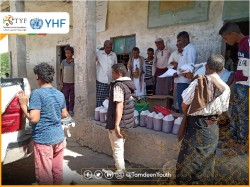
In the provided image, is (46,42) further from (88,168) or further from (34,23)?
(88,168)

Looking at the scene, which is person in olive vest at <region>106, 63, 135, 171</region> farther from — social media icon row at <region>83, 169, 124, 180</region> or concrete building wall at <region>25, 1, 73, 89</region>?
concrete building wall at <region>25, 1, 73, 89</region>

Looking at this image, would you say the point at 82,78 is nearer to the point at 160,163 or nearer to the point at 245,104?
the point at 160,163

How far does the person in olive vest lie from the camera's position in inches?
127

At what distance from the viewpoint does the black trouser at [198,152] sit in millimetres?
2705

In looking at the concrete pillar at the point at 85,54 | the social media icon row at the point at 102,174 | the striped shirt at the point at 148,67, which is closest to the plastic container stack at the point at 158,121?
the social media icon row at the point at 102,174

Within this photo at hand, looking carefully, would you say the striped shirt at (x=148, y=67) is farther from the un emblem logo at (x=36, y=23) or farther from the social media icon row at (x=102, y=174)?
the un emblem logo at (x=36, y=23)

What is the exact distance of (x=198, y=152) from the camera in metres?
2.74

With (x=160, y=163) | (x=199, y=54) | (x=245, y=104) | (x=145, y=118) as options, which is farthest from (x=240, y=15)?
(x=160, y=163)

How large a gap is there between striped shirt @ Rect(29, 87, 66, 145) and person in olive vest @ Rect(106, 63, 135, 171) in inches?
29.6

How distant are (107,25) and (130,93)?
4582mm

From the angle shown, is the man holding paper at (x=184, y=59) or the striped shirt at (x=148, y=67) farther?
the striped shirt at (x=148, y=67)

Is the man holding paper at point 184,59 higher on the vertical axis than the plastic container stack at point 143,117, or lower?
higher

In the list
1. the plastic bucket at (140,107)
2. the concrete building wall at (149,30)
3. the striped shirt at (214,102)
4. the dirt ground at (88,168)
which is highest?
the concrete building wall at (149,30)

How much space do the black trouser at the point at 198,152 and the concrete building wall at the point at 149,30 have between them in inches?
112
